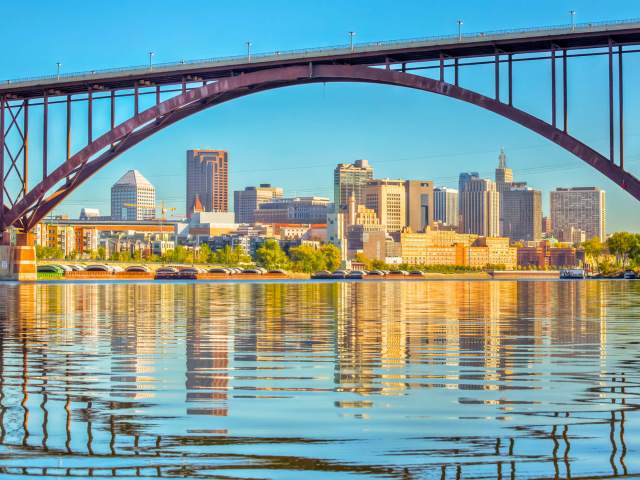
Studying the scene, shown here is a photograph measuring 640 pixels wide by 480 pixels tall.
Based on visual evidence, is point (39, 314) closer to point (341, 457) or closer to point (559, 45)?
point (341, 457)

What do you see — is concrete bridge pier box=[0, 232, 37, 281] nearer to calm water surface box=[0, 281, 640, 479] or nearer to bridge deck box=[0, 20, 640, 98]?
bridge deck box=[0, 20, 640, 98]

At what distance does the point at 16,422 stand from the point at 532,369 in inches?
335

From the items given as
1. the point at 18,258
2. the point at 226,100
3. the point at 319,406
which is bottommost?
the point at 319,406

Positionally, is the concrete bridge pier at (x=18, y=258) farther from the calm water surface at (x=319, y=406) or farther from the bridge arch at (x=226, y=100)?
the calm water surface at (x=319, y=406)

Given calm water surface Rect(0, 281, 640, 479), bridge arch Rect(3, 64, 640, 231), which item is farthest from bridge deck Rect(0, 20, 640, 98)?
calm water surface Rect(0, 281, 640, 479)

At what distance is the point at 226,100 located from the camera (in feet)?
249

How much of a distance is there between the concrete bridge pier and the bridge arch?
3.68m

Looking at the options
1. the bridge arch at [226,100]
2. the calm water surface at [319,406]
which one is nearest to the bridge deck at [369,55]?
the bridge arch at [226,100]

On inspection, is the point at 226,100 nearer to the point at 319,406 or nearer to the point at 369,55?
the point at 369,55

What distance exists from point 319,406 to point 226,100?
64.6 m

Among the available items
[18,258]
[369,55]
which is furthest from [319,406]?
[18,258]

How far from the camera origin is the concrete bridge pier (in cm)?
9150

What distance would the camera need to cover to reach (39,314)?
120 feet

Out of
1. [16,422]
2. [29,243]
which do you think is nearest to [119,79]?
[29,243]
